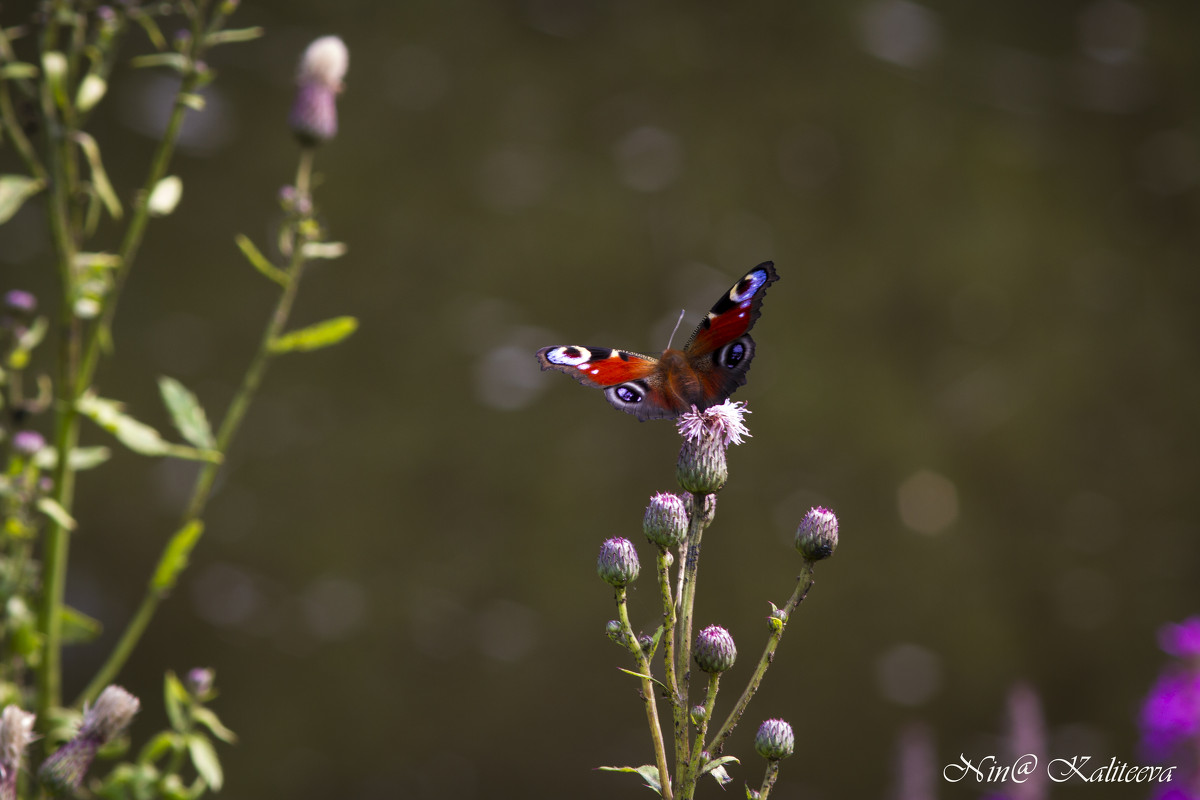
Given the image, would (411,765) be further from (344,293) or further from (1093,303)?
(1093,303)

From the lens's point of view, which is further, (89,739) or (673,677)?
(89,739)

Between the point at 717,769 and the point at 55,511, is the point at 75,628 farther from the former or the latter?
the point at 717,769

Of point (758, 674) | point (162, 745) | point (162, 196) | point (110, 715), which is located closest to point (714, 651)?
point (758, 674)

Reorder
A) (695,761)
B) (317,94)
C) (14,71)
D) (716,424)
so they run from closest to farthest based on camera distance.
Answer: (695,761)
(716,424)
(14,71)
(317,94)

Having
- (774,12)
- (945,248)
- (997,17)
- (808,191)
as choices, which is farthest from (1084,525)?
(774,12)

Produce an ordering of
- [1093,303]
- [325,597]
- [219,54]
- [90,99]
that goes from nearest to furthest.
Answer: [90,99] → [219,54] → [325,597] → [1093,303]

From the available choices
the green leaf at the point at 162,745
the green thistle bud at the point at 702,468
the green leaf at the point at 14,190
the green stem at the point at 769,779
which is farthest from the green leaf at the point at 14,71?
the green stem at the point at 769,779

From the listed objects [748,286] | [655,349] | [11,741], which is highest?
[748,286]
